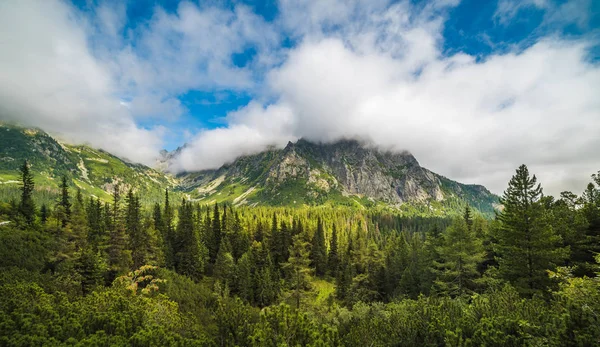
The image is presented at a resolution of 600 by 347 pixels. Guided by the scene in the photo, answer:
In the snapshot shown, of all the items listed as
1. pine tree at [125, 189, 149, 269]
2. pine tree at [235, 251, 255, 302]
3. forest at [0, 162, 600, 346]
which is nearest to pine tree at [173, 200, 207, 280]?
forest at [0, 162, 600, 346]

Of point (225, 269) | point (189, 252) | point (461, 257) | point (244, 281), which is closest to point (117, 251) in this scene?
point (189, 252)

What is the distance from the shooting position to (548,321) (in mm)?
9898

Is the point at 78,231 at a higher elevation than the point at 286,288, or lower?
higher

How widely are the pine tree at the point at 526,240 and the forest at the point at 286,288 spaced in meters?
0.11

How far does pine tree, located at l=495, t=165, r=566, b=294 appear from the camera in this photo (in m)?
24.6

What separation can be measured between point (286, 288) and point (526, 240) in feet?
142

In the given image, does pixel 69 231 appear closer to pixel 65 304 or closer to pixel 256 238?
pixel 65 304

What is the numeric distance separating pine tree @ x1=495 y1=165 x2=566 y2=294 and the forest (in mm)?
111

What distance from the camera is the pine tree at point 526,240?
968 inches

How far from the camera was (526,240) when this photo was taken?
2573 cm

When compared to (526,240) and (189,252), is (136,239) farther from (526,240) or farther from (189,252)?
(526,240)

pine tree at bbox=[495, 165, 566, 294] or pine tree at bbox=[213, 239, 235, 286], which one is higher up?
pine tree at bbox=[495, 165, 566, 294]

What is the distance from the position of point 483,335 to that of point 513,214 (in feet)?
78.7

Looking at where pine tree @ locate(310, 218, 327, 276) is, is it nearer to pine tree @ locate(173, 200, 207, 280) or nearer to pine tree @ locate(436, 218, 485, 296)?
pine tree @ locate(173, 200, 207, 280)
